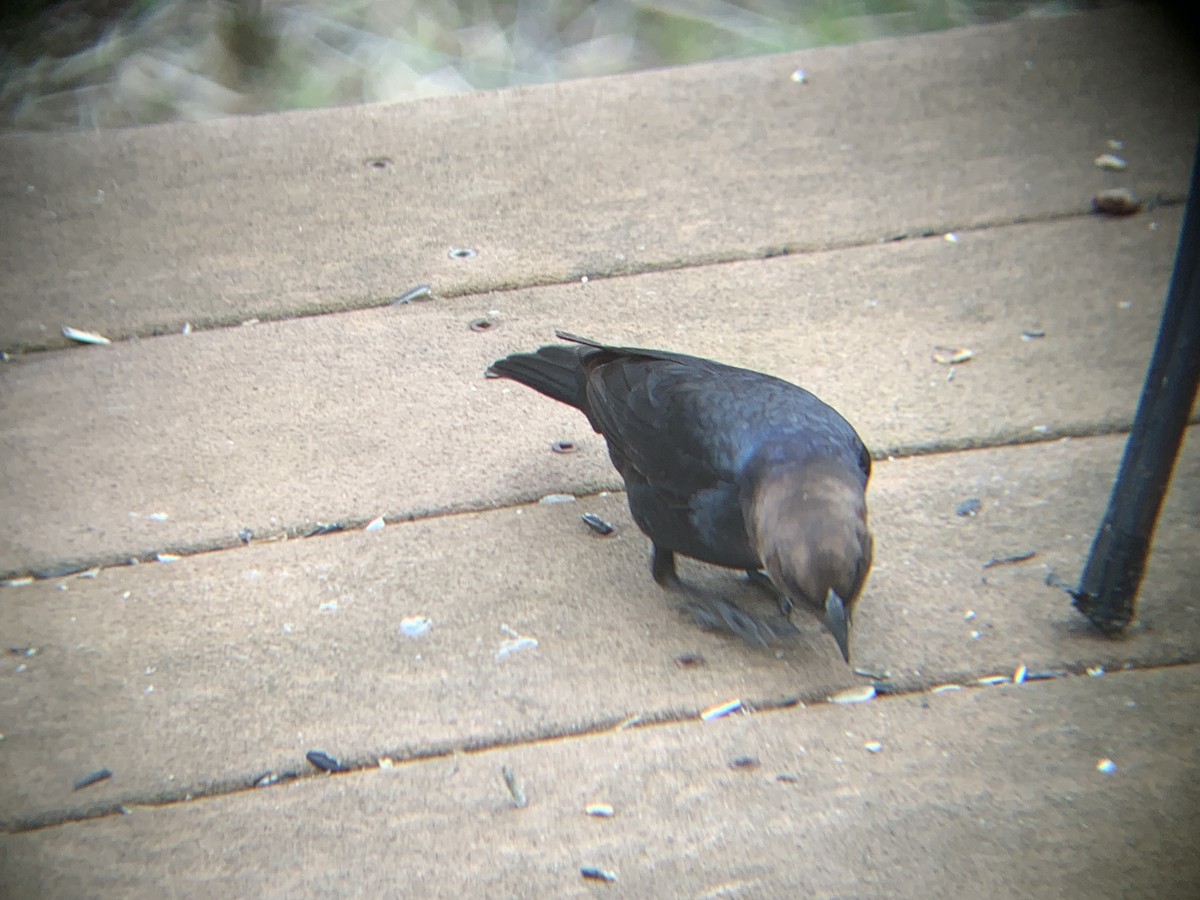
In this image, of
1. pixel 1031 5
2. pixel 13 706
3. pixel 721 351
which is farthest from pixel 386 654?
pixel 1031 5

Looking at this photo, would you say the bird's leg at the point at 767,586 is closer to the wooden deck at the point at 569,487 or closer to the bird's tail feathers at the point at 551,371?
the wooden deck at the point at 569,487

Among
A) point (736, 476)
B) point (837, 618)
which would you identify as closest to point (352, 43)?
point (736, 476)

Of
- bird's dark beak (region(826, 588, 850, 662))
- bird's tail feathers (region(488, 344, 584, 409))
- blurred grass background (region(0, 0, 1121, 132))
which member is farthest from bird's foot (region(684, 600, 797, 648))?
blurred grass background (region(0, 0, 1121, 132))

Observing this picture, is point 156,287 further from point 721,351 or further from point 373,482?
point 721,351

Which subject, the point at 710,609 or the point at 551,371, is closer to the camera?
the point at 710,609

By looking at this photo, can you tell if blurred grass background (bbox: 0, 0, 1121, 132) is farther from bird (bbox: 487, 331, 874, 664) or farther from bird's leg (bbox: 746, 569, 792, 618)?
bird's leg (bbox: 746, 569, 792, 618)

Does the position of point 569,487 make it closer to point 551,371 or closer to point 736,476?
point 551,371
